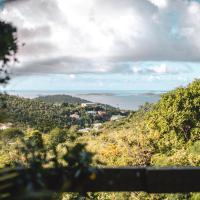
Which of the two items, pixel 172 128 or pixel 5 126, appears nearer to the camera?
pixel 5 126

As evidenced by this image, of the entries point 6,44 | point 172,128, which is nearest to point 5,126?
point 6,44

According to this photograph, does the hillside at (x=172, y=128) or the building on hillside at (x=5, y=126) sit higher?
the building on hillside at (x=5, y=126)

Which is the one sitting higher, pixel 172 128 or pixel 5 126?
pixel 5 126

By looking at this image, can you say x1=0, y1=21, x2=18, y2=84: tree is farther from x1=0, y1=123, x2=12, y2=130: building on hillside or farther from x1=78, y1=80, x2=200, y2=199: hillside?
x1=78, y1=80, x2=200, y2=199: hillside

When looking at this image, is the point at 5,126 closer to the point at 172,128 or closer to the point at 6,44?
the point at 6,44

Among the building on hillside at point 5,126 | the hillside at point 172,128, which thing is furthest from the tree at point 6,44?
the hillside at point 172,128

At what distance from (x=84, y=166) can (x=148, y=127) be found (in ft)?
173

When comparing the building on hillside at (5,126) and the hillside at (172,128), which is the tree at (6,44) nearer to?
the building on hillside at (5,126)

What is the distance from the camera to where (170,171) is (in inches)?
164

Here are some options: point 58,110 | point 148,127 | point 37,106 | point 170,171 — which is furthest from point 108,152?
point 58,110

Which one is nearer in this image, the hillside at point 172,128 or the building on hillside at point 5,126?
the building on hillside at point 5,126

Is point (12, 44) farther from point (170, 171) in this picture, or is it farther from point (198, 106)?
point (198, 106)

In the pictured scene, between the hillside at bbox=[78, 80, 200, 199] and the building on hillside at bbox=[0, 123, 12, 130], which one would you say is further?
the hillside at bbox=[78, 80, 200, 199]

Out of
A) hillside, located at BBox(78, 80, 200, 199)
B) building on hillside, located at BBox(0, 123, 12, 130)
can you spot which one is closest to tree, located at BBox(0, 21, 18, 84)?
building on hillside, located at BBox(0, 123, 12, 130)
